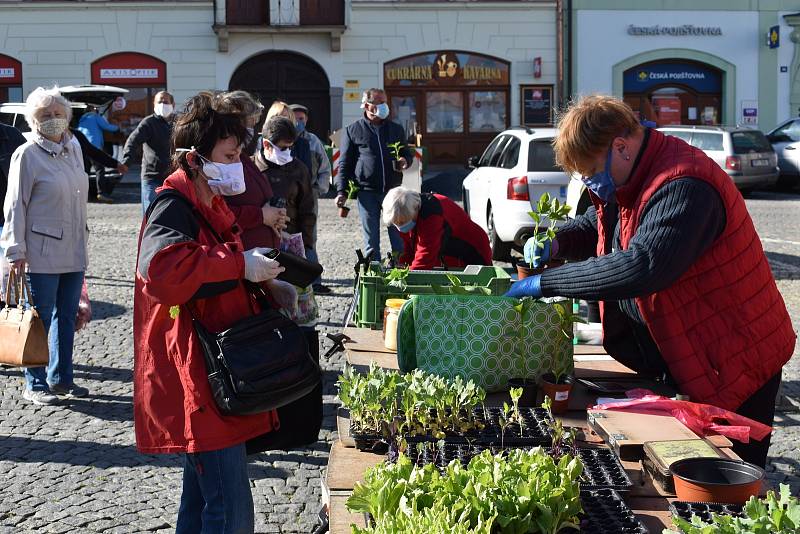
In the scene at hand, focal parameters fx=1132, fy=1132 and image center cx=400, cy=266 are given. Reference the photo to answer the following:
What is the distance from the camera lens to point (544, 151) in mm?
12352

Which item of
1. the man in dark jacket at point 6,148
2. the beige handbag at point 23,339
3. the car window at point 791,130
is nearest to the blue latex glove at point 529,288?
the beige handbag at point 23,339

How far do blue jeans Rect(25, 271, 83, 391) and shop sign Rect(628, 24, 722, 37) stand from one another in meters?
23.6

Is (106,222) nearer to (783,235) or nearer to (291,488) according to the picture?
(783,235)

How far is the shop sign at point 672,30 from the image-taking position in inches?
1110

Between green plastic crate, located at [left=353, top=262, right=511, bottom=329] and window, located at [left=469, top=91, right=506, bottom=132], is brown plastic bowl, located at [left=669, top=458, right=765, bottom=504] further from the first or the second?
window, located at [left=469, top=91, right=506, bottom=132]

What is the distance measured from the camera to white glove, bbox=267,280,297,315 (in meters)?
3.39

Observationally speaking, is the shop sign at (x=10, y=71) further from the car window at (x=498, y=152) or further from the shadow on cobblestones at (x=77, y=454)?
the shadow on cobblestones at (x=77, y=454)

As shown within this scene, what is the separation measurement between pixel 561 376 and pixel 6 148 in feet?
15.6

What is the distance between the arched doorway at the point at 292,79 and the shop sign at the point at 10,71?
5.18 meters

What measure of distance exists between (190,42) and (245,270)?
25.6 metres

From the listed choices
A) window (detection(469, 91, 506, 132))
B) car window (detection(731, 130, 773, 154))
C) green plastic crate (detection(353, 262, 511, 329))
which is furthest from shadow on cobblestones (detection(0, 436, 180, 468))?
window (detection(469, 91, 506, 132))

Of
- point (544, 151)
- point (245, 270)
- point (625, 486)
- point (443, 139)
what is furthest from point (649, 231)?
point (443, 139)

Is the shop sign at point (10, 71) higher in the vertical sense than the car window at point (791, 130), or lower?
higher

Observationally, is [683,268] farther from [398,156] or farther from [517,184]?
[517,184]
